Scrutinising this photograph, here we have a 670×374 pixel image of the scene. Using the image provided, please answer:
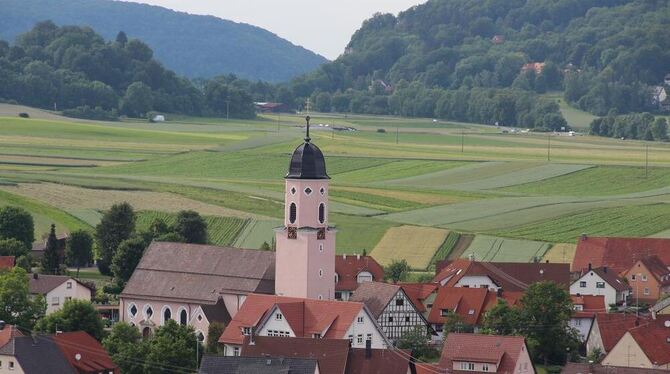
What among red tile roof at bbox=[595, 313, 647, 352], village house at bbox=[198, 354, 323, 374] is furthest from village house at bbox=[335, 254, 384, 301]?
village house at bbox=[198, 354, 323, 374]

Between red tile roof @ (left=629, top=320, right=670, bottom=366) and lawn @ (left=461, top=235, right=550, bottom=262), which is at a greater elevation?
red tile roof @ (left=629, top=320, right=670, bottom=366)

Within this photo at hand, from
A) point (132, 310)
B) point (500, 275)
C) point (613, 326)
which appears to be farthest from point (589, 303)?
point (132, 310)

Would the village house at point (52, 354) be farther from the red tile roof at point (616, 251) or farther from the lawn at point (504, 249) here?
the lawn at point (504, 249)

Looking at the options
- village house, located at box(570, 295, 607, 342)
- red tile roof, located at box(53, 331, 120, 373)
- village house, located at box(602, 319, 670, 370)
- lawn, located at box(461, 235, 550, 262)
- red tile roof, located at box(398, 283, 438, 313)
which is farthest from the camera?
lawn, located at box(461, 235, 550, 262)

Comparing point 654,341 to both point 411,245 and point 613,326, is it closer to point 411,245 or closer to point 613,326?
point 613,326

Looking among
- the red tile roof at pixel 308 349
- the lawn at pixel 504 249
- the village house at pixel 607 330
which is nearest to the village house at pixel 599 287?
the lawn at pixel 504 249

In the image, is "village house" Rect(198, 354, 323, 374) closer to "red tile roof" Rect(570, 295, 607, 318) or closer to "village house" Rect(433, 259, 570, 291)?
"red tile roof" Rect(570, 295, 607, 318)

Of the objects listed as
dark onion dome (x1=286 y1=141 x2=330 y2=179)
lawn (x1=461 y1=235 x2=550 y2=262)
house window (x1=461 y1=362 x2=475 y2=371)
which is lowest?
lawn (x1=461 y1=235 x2=550 y2=262)
